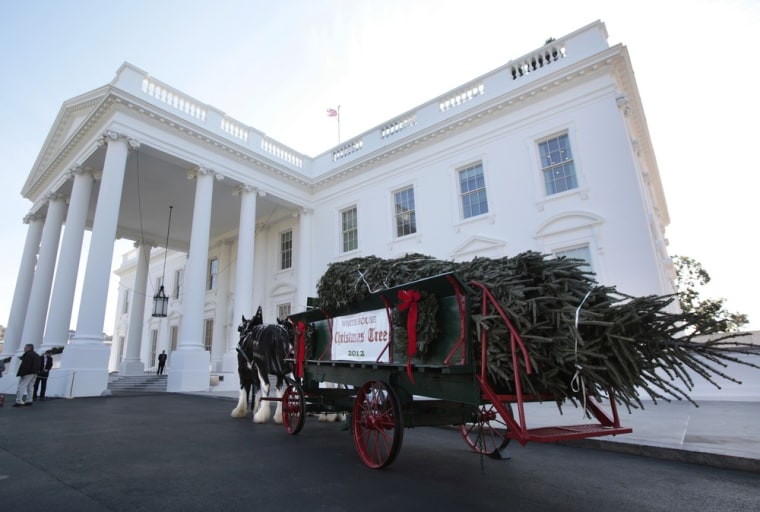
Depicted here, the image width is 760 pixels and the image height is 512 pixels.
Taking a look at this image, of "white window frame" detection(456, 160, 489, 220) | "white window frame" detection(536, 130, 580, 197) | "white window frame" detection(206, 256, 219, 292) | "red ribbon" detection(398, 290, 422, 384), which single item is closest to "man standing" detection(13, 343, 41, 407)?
"red ribbon" detection(398, 290, 422, 384)

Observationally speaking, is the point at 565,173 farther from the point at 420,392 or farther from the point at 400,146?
the point at 420,392

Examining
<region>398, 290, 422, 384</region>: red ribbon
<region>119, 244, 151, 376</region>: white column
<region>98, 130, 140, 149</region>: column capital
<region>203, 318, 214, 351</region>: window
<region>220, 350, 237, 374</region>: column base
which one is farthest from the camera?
<region>203, 318, 214, 351</region>: window

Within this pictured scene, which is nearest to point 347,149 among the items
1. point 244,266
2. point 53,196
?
point 244,266

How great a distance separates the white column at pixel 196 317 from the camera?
527 inches

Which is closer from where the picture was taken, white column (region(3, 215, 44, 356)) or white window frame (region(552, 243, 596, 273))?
white window frame (region(552, 243, 596, 273))

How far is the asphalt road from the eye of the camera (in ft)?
9.86

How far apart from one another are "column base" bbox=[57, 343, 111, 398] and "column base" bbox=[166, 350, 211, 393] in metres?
1.91

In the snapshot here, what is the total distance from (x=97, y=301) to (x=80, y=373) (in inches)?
81.3

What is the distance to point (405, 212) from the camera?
50.7 ft

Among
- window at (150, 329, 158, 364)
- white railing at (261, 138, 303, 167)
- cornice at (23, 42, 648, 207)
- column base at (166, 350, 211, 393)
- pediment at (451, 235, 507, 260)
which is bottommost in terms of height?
column base at (166, 350, 211, 393)

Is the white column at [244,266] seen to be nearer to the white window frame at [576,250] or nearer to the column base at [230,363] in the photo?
the column base at [230,363]

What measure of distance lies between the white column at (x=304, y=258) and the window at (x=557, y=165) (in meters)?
10.4

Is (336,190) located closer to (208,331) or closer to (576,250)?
(576,250)

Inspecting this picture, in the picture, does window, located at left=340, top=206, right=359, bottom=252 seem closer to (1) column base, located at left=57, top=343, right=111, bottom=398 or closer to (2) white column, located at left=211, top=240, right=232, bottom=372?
(2) white column, located at left=211, top=240, right=232, bottom=372
